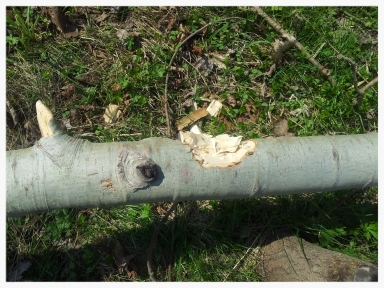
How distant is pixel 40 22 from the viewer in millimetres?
3225

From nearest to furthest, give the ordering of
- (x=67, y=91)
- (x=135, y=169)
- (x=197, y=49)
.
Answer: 1. (x=135, y=169)
2. (x=67, y=91)
3. (x=197, y=49)

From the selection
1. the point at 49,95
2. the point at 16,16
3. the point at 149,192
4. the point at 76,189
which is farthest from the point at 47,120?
the point at 16,16

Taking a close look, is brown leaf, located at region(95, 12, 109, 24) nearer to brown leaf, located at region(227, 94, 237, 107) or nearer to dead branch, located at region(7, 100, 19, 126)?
dead branch, located at region(7, 100, 19, 126)

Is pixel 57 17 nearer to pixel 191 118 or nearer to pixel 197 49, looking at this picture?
pixel 197 49

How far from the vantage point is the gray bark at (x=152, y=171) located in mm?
1811

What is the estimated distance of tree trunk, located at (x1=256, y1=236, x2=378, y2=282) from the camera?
247 cm

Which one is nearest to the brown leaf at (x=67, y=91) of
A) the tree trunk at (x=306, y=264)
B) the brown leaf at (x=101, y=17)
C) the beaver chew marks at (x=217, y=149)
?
the brown leaf at (x=101, y=17)

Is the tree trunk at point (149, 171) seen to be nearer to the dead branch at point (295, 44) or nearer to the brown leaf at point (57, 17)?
the dead branch at point (295, 44)

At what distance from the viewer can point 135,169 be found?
1797 millimetres

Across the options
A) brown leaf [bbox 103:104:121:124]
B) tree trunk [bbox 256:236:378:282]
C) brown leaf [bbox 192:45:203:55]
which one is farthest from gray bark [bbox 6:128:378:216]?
brown leaf [bbox 192:45:203:55]

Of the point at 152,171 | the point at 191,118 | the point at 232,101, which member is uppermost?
the point at 232,101

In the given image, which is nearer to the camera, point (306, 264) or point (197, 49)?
point (306, 264)

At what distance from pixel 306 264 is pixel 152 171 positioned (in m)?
1.49

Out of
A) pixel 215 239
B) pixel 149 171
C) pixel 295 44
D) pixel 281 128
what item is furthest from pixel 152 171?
pixel 295 44
